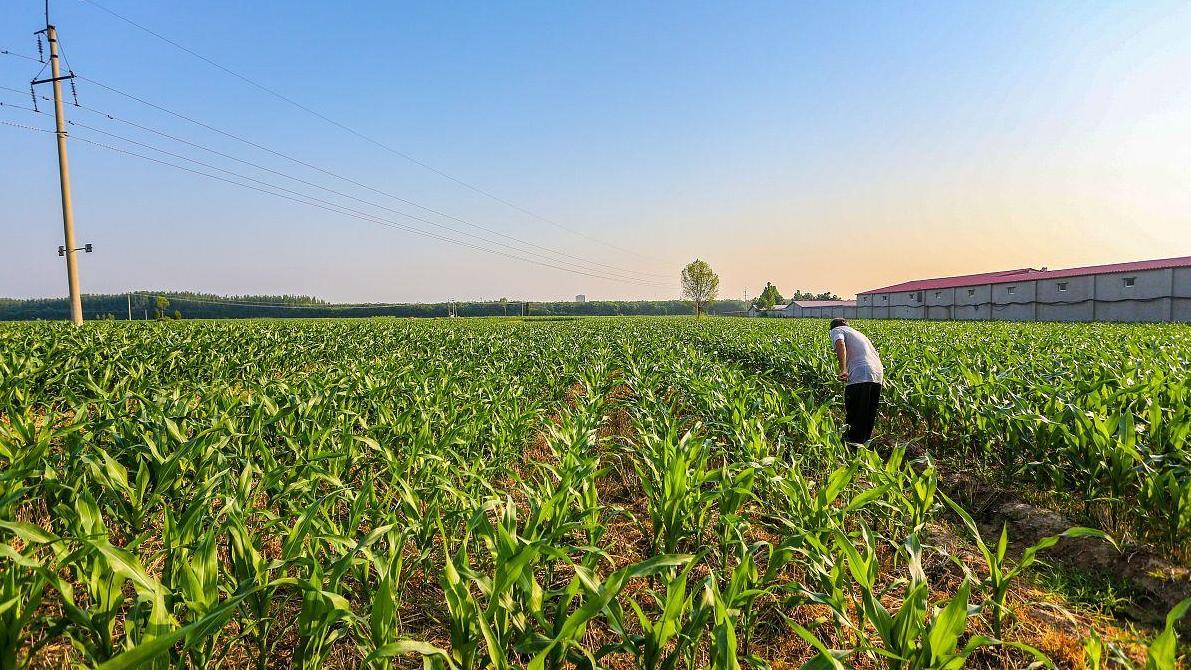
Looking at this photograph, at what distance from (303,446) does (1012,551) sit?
6354 millimetres

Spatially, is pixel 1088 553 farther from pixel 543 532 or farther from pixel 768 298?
pixel 768 298

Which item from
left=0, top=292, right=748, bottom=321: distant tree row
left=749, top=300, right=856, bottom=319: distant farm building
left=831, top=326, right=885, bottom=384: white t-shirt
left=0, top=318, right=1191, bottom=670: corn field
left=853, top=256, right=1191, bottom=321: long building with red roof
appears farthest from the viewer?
left=0, top=292, right=748, bottom=321: distant tree row

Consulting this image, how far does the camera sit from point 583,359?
11.3m

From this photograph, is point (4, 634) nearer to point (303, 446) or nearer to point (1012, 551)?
point (303, 446)

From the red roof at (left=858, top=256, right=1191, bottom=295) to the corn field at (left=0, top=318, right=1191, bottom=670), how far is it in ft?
145

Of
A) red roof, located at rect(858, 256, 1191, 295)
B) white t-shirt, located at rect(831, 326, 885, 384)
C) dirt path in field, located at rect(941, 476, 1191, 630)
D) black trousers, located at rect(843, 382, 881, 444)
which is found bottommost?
dirt path in field, located at rect(941, 476, 1191, 630)

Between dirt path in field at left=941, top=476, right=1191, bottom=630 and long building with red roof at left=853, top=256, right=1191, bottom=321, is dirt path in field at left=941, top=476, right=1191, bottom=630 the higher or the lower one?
the lower one

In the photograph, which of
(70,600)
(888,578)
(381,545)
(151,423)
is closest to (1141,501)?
(888,578)

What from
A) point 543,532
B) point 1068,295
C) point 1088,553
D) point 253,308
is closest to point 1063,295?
point 1068,295

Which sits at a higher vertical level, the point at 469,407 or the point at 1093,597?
the point at 469,407

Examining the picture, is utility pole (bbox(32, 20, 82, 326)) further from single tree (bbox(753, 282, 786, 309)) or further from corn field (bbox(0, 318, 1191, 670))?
single tree (bbox(753, 282, 786, 309))

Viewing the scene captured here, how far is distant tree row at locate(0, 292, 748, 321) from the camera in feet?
304

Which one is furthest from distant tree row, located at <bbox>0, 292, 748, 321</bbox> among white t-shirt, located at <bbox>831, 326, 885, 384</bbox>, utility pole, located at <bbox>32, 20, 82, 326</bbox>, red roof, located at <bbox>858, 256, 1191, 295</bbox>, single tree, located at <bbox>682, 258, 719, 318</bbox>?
white t-shirt, located at <bbox>831, 326, 885, 384</bbox>

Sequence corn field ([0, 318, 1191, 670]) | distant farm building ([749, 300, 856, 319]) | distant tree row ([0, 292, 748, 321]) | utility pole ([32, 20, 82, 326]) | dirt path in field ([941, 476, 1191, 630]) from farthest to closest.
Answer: distant tree row ([0, 292, 748, 321]), distant farm building ([749, 300, 856, 319]), utility pole ([32, 20, 82, 326]), dirt path in field ([941, 476, 1191, 630]), corn field ([0, 318, 1191, 670])
